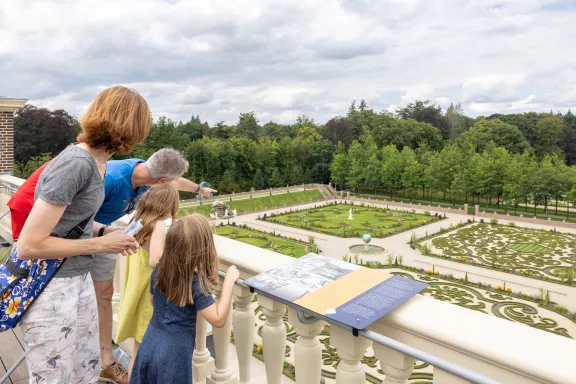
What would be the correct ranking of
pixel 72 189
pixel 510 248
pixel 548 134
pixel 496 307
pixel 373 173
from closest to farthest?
A: pixel 72 189, pixel 496 307, pixel 510 248, pixel 373 173, pixel 548 134

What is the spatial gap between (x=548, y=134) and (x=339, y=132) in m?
25.6

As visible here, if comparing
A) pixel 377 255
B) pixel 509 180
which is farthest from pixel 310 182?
pixel 377 255

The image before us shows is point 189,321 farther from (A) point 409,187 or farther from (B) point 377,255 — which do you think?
(A) point 409,187

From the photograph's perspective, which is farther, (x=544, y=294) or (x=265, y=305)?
(x=544, y=294)

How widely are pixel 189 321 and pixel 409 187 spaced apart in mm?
40663

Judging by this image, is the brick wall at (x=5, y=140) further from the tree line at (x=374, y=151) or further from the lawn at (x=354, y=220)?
the lawn at (x=354, y=220)

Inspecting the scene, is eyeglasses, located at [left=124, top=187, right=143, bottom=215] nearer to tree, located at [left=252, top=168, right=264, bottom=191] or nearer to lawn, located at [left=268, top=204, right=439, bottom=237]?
lawn, located at [left=268, top=204, right=439, bottom=237]

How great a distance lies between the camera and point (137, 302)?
2.56m

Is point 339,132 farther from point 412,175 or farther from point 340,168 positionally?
point 412,175

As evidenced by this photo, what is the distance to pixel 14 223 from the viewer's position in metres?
2.03

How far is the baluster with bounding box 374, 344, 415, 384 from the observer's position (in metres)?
1.50

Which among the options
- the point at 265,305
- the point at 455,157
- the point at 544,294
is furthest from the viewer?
the point at 455,157

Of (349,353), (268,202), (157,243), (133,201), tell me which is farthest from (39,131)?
(349,353)

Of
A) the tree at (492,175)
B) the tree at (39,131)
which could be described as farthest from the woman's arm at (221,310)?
the tree at (492,175)
